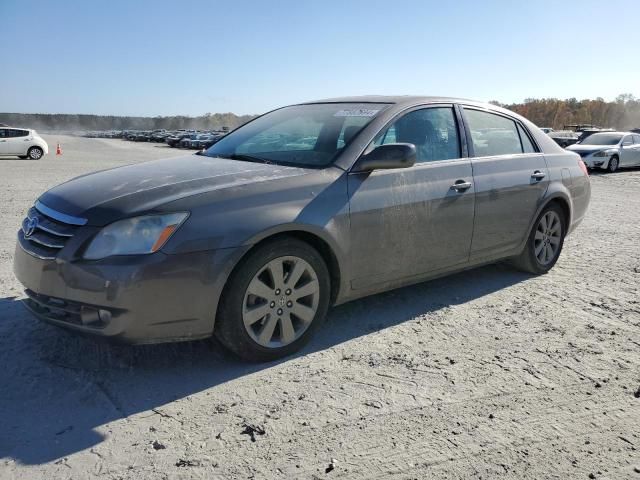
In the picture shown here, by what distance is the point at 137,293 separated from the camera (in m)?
2.99

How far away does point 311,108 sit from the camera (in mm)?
4848

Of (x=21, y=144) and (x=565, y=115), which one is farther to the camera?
(x=565, y=115)

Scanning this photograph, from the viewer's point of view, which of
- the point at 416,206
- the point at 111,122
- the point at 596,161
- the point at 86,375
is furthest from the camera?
the point at 111,122

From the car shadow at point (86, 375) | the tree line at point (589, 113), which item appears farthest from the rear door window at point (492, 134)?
the tree line at point (589, 113)

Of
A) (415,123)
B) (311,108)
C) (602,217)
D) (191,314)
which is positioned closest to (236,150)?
(311,108)

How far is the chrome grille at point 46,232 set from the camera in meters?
3.16

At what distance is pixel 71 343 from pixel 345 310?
2.01 meters

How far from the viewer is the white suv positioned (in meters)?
24.0

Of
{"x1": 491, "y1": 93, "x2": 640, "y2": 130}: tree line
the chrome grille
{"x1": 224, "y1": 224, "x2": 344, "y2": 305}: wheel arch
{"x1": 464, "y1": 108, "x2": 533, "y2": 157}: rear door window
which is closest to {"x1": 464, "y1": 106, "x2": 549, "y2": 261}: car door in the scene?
{"x1": 464, "y1": 108, "x2": 533, "y2": 157}: rear door window

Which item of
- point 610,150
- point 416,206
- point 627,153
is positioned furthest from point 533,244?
point 627,153

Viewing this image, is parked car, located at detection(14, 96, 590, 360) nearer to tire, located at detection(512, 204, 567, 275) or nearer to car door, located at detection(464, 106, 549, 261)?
car door, located at detection(464, 106, 549, 261)

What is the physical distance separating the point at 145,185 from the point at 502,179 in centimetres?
302

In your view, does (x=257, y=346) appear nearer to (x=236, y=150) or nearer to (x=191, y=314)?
(x=191, y=314)

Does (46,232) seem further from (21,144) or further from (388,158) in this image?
(21,144)
